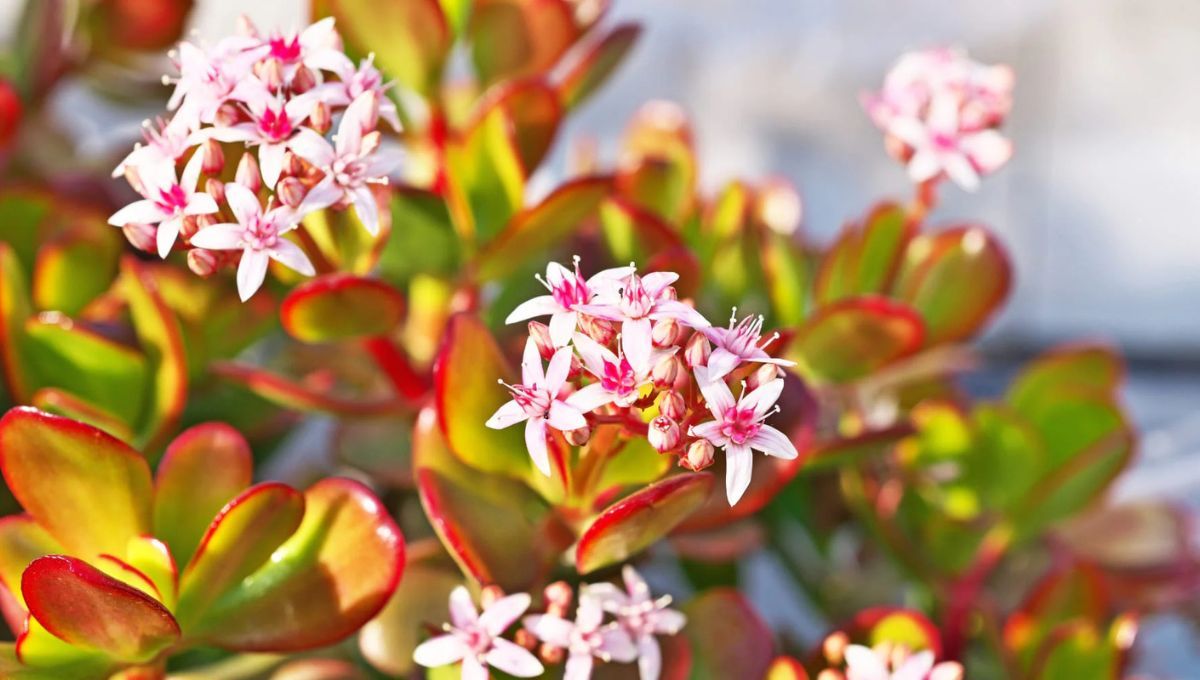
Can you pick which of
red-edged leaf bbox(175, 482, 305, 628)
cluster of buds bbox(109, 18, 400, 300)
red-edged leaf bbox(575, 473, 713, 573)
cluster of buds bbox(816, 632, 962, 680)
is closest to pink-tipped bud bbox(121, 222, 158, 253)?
cluster of buds bbox(109, 18, 400, 300)

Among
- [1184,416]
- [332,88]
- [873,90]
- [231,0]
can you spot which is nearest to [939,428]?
[332,88]

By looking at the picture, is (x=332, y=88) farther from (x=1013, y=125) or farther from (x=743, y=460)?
(x=1013, y=125)

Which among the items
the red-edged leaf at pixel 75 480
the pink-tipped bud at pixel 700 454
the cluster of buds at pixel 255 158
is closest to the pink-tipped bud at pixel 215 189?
the cluster of buds at pixel 255 158

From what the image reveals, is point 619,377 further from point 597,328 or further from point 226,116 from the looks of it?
point 226,116

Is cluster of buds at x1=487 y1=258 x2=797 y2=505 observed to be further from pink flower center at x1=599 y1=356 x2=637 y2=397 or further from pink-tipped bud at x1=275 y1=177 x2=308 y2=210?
pink-tipped bud at x1=275 y1=177 x2=308 y2=210

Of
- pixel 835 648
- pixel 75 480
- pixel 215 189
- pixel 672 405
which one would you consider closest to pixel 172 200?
pixel 215 189

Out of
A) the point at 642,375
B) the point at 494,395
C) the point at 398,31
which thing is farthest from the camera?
the point at 398,31

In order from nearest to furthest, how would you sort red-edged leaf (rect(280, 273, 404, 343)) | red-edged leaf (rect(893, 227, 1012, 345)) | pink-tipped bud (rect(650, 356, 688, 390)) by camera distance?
pink-tipped bud (rect(650, 356, 688, 390)), red-edged leaf (rect(280, 273, 404, 343)), red-edged leaf (rect(893, 227, 1012, 345))
